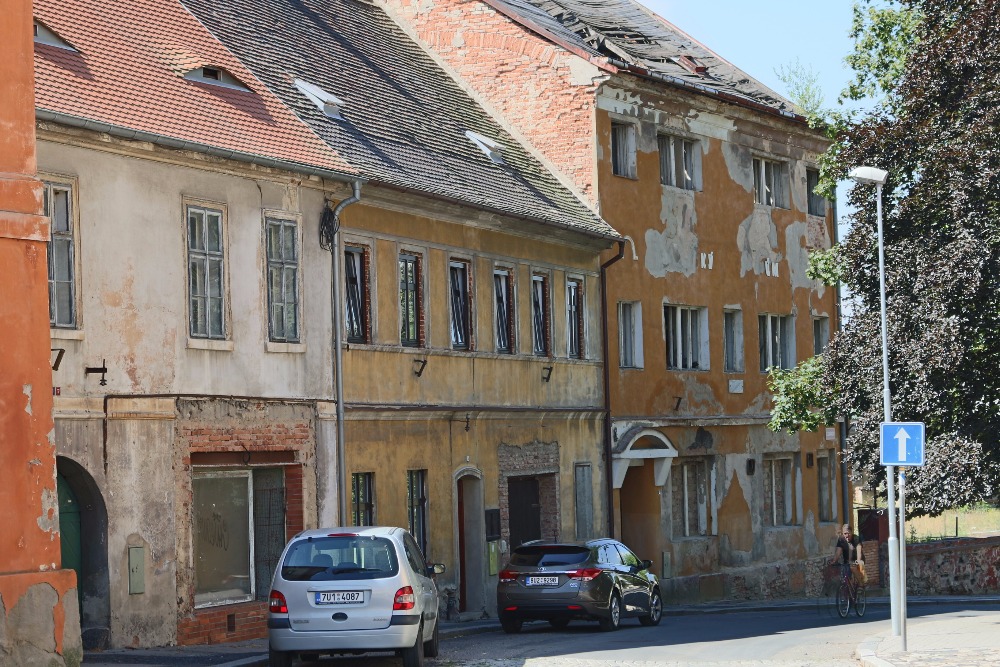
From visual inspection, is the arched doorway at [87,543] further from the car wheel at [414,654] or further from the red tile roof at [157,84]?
the red tile roof at [157,84]

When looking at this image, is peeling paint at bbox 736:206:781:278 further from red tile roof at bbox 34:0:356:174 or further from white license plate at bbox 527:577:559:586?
red tile roof at bbox 34:0:356:174

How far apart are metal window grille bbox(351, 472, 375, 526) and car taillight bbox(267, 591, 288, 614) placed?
288 inches

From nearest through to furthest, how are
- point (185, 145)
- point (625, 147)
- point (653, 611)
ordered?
1. point (185, 145)
2. point (653, 611)
3. point (625, 147)

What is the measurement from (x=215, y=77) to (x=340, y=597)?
990cm

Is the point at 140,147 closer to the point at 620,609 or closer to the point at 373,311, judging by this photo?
the point at 373,311

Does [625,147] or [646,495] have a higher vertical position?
[625,147]

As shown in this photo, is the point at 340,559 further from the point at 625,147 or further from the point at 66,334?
the point at 625,147

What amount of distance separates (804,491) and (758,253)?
20.5 ft

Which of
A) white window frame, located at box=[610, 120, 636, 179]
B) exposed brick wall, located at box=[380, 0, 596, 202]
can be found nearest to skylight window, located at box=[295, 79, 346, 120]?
exposed brick wall, located at box=[380, 0, 596, 202]

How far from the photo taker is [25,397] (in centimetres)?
1677

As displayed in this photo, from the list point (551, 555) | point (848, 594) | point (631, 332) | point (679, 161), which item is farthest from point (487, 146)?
point (848, 594)

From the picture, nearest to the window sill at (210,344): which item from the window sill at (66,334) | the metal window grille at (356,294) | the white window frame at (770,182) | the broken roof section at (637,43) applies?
the window sill at (66,334)

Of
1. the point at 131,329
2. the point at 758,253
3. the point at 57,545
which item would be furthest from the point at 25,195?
the point at 758,253

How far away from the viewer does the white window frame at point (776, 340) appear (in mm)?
Result: 41469
